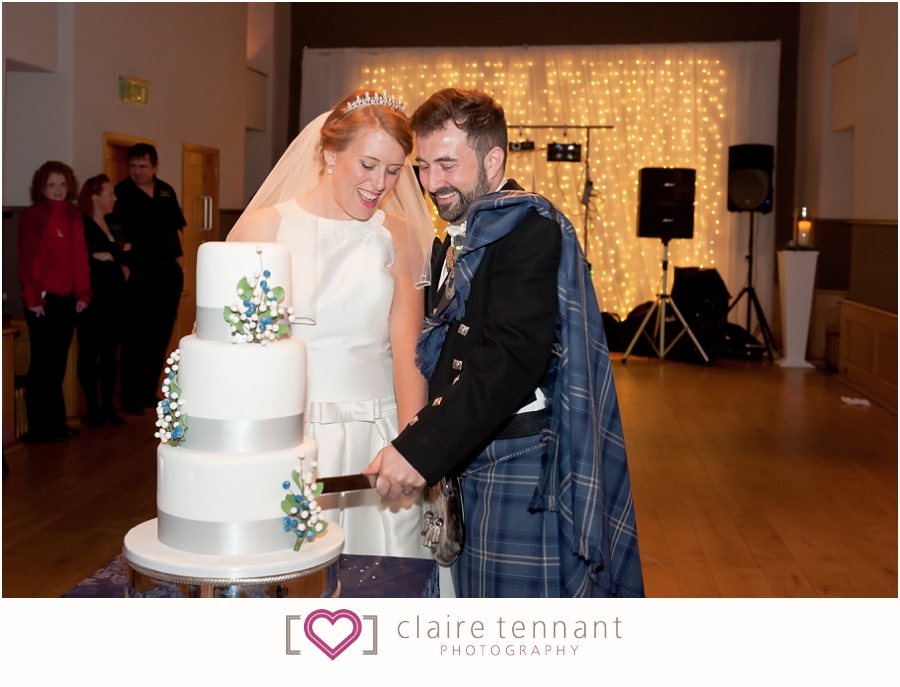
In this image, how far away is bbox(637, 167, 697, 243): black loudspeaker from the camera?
30.9 ft

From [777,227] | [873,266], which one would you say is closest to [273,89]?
[777,227]

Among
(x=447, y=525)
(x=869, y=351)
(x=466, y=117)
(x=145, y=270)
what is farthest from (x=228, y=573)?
(x=869, y=351)

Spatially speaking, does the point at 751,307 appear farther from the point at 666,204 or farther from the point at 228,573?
the point at 228,573

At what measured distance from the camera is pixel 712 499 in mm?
4707

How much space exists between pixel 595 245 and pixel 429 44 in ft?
10.2

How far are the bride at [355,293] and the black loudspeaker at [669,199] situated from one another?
24.0 feet

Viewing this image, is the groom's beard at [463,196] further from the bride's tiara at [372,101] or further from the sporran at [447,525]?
the sporran at [447,525]

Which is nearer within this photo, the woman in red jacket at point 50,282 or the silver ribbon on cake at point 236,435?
the silver ribbon on cake at point 236,435

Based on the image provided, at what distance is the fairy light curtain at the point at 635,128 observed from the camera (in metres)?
10.8

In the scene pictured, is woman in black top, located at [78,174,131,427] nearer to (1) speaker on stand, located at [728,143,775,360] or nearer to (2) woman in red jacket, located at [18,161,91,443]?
(2) woman in red jacket, located at [18,161,91,443]

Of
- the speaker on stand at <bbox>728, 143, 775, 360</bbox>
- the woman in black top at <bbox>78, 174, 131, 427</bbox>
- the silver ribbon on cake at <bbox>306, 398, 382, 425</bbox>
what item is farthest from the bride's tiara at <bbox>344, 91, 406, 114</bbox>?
the speaker on stand at <bbox>728, 143, 775, 360</bbox>

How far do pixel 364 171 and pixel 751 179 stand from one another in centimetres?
843
